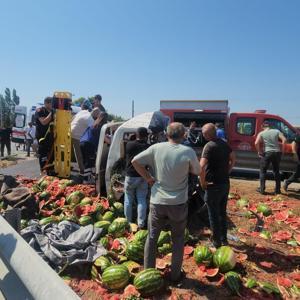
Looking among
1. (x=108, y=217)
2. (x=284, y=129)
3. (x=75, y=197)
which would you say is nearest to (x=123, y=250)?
(x=108, y=217)

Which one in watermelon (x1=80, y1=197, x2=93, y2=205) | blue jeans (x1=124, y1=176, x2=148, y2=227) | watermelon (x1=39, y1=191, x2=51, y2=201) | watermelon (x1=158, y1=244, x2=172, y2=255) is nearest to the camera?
watermelon (x1=158, y1=244, x2=172, y2=255)

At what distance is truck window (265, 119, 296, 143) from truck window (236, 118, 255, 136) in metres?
0.73

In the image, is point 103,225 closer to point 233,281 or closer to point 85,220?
point 85,220

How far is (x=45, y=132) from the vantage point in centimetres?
1007

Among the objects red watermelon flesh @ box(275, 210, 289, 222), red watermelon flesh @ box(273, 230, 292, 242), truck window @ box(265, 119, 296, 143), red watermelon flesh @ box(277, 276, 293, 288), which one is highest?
truck window @ box(265, 119, 296, 143)

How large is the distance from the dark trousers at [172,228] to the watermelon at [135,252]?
1.83ft

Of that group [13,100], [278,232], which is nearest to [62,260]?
[278,232]

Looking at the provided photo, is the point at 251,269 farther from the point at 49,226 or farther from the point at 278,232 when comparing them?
the point at 49,226

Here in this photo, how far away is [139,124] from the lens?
7.53 m

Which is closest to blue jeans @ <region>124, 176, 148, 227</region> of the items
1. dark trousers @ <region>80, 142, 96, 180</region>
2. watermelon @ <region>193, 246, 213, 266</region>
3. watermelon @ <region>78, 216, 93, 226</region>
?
watermelon @ <region>78, 216, 93, 226</region>

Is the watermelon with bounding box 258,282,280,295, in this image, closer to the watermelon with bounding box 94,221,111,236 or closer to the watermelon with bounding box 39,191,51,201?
the watermelon with bounding box 94,221,111,236

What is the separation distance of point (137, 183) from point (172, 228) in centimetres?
194

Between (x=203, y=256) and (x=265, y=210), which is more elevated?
(x=203, y=256)

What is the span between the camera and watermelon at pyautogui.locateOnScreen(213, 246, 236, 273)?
5027 mm
